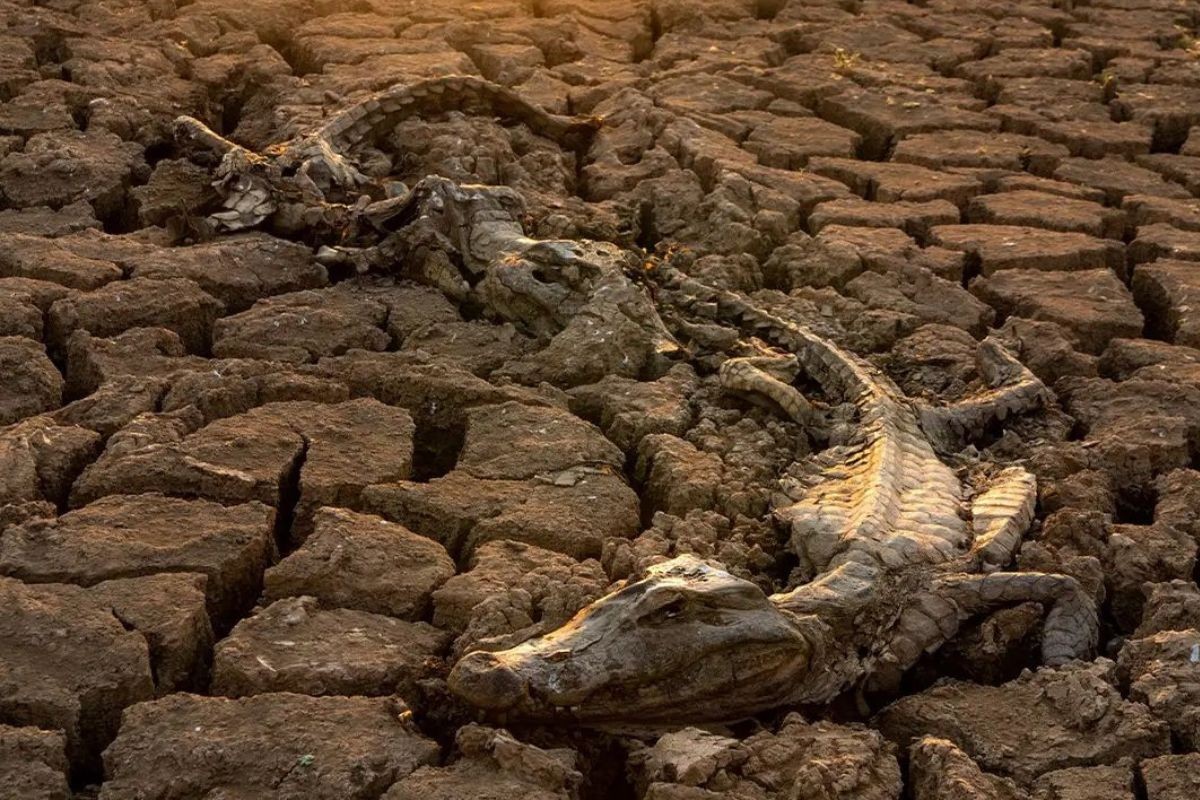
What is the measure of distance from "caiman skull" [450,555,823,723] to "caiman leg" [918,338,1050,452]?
64.2 inches

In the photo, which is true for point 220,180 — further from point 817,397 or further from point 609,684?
→ point 609,684

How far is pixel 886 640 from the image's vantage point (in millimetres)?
4172

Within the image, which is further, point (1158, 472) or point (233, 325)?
point (233, 325)

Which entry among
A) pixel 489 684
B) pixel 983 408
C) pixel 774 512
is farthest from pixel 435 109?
pixel 489 684

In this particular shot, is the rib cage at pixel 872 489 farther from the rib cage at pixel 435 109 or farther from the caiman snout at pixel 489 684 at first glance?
the rib cage at pixel 435 109

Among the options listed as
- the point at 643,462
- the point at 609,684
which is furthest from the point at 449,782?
the point at 643,462

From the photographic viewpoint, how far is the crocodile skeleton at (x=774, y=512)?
3744 mm

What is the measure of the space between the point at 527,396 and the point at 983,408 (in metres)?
1.58

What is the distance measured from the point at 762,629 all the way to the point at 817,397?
1.94m

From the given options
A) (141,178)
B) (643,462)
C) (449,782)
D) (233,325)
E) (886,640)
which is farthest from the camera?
(141,178)

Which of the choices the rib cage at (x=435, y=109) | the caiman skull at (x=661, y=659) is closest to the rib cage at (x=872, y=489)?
the caiman skull at (x=661, y=659)

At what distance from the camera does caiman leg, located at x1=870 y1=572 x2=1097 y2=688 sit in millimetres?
4148

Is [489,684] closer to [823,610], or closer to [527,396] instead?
[823,610]

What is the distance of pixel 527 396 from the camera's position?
5.30 m
